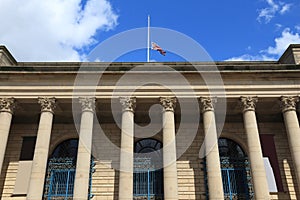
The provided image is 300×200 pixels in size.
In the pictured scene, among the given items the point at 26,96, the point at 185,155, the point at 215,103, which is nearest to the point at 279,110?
the point at 215,103

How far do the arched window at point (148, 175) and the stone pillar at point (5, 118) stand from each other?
9.02 m

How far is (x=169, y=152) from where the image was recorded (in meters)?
19.4

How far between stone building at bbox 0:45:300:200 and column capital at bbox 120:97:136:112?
2.7 inches

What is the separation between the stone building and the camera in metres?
19.9

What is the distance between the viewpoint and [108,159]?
22.6 meters

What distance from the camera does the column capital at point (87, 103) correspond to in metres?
20.6

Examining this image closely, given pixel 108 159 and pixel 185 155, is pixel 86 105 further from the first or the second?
pixel 185 155

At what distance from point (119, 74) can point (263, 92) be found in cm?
1010

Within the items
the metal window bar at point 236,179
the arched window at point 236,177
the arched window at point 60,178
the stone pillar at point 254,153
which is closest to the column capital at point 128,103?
the arched window at point 60,178

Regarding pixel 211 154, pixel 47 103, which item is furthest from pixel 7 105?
pixel 211 154

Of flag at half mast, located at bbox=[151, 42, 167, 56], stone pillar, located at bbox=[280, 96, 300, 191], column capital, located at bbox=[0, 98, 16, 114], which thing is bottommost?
stone pillar, located at bbox=[280, 96, 300, 191]

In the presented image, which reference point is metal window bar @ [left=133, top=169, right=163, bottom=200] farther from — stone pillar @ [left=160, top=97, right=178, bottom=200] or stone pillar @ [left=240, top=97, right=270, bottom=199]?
stone pillar @ [left=240, top=97, right=270, bottom=199]

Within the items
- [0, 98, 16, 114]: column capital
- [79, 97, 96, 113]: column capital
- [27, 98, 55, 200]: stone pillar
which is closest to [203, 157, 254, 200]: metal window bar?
[79, 97, 96, 113]: column capital

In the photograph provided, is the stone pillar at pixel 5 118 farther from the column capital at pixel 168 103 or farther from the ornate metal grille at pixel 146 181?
the column capital at pixel 168 103
